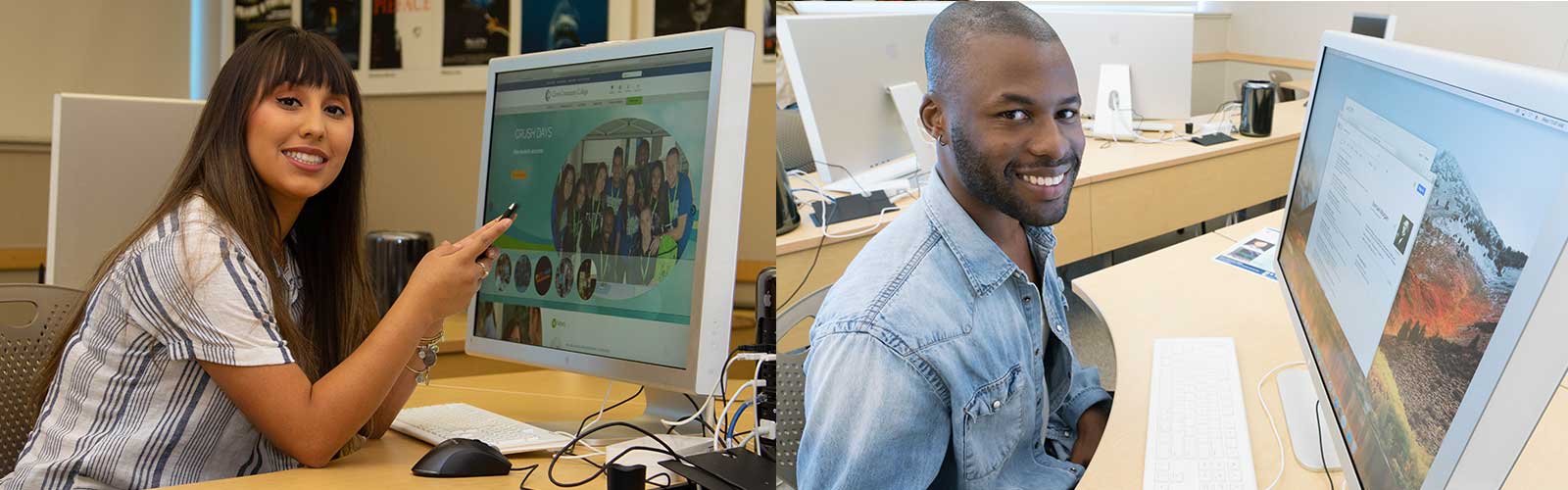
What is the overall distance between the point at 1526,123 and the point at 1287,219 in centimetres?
60

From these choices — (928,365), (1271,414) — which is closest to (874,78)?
(928,365)

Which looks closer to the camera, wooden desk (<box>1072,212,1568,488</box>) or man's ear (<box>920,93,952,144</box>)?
man's ear (<box>920,93,952,144</box>)

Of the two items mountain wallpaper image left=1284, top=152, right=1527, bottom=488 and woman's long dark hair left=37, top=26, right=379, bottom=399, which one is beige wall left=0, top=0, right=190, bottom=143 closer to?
woman's long dark hair left=37, top=26, right=379, bottom=399

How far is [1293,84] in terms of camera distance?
1100 mm

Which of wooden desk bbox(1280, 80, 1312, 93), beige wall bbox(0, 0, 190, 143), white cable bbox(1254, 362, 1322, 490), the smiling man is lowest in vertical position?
beige wall bbox(0, 0, 190, 143)

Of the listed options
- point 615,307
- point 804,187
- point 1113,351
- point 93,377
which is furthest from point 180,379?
point 1113,351

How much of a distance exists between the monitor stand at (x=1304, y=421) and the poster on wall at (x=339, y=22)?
2.74 m

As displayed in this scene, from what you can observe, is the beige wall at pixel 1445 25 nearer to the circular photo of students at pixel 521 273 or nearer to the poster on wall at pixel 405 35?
the circular photo of students at pixel 521 273

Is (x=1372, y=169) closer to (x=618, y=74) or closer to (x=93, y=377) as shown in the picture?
(x=618, y=74)

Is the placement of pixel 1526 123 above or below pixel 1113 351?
above

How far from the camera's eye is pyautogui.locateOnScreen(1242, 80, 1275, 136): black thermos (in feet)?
3.45

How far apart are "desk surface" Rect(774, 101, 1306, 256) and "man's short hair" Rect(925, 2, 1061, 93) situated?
0.26ft

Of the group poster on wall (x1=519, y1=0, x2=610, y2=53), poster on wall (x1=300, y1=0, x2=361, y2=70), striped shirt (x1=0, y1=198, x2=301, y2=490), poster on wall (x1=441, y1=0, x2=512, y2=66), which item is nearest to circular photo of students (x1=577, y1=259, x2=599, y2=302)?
striped shirt (x1=0, y1=198, x2=301, y2=490)

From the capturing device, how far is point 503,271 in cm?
153
